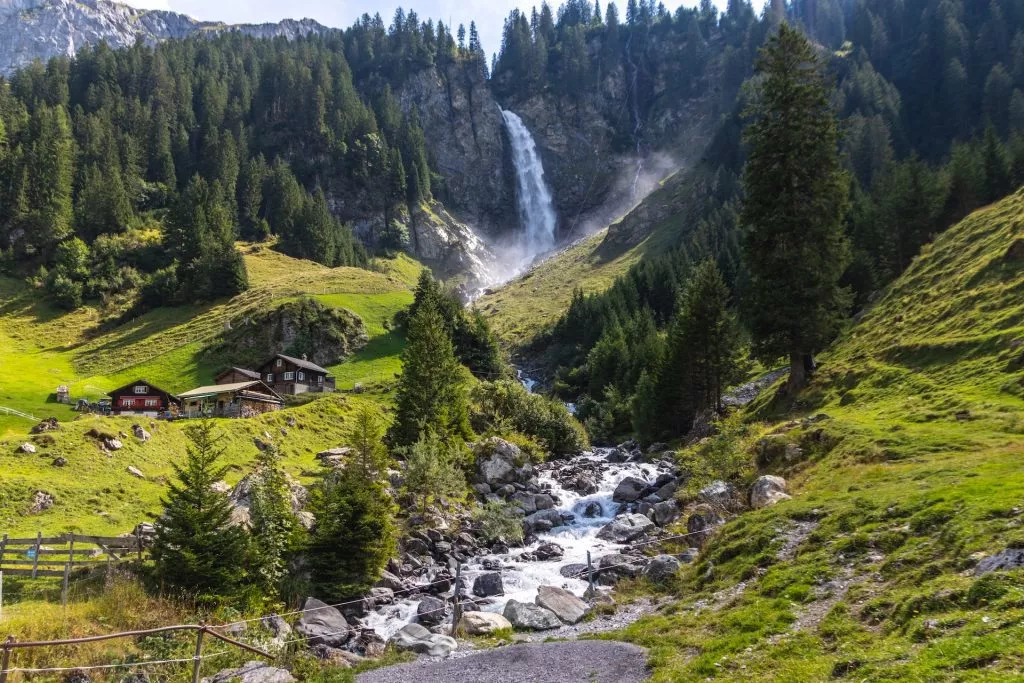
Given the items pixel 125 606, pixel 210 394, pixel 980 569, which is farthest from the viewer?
pixel 210 394

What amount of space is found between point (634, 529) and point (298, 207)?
150214 mm

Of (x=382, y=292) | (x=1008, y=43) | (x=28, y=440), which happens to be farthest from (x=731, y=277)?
(x=1008, y=43)

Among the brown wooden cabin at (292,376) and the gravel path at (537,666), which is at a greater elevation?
the brown wooden cabin at (292,376)

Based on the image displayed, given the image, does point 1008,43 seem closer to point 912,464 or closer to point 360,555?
point 912,464

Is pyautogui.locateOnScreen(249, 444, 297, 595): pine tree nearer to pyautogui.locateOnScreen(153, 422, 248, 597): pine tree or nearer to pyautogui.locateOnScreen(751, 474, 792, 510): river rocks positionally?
pyautogui.locateOnScreen(153, 422, 248, 597): pine tree

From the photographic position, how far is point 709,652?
14.7 m

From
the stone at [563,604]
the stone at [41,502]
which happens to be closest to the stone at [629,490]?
the stone at [563,604]

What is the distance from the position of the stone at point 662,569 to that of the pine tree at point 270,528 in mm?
15447

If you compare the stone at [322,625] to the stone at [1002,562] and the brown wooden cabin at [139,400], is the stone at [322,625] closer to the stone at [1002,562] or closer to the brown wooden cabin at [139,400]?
the stone at [1002,562]

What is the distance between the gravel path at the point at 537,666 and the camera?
1588 cm

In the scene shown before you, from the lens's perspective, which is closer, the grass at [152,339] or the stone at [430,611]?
the stone at [430,611]

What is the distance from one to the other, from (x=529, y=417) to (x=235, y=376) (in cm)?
4321

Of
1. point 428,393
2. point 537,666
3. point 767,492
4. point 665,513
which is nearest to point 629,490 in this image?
point 665,513

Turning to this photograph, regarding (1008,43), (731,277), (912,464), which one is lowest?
(912,464)
